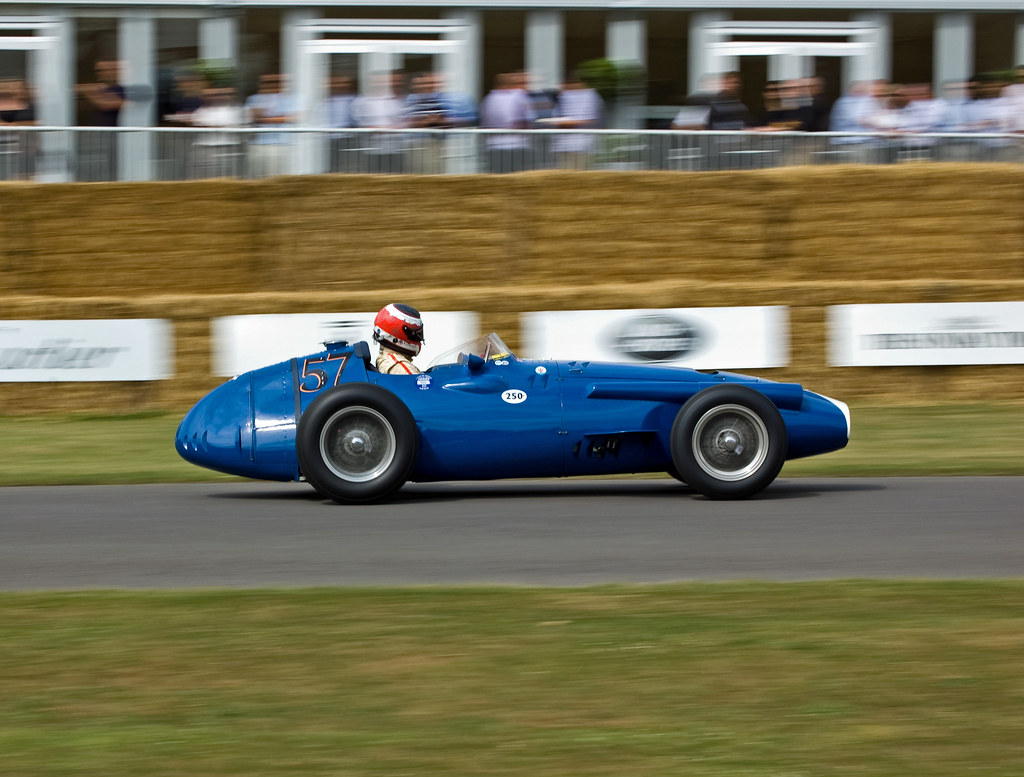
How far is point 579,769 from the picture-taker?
3.60 meters

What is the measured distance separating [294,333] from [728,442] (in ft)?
18.5

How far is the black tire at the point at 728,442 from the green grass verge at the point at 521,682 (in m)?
2.20

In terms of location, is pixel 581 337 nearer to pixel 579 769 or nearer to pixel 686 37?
pixel 686 37

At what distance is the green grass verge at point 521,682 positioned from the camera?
12.1ft

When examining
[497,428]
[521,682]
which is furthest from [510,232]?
[521,682]

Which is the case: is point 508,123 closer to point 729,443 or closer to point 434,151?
point 434,151

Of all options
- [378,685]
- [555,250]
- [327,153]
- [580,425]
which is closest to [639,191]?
[555,250]

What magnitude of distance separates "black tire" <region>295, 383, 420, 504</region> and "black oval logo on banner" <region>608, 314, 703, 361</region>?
16.5ft

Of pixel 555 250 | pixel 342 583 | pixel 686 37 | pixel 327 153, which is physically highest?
pixel 686 37

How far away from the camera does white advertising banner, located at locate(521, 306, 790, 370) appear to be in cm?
1264

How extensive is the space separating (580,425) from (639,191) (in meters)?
6.33

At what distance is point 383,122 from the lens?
14211 millimetres

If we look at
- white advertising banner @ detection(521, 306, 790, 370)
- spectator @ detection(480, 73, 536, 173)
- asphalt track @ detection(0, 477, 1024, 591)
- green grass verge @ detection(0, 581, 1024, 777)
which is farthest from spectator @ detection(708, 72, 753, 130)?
green grass verge @ detection(0, 581, 1024, 777)

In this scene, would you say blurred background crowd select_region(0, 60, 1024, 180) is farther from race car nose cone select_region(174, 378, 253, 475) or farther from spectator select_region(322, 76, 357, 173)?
race car nose cone select_region(174, 378, 253, 475)
